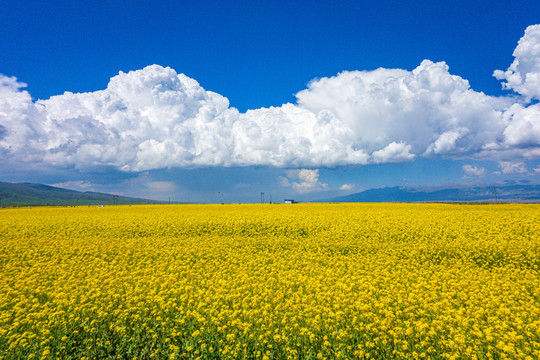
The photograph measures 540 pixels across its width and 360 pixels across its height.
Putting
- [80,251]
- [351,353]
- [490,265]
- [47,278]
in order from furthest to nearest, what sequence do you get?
[80,251], [490,265], [47,278], [351,353]

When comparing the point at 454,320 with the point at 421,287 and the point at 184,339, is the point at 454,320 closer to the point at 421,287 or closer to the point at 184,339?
the point at 421,287

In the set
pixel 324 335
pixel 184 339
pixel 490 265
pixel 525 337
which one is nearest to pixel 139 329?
pixel 184 339

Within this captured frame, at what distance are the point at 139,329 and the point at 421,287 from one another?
8.90 m

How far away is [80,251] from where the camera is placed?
17.2 m

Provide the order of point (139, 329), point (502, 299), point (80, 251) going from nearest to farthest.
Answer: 1. point (139, 329)
2. point (502, 299)
3. point (80, 251)

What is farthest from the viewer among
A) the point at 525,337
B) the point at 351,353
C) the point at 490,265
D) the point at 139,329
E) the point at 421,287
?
the point at 490,265

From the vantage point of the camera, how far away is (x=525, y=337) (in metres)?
7.28

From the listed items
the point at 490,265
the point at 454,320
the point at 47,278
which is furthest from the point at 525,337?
the point at 47,278

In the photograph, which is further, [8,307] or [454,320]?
[8,307]

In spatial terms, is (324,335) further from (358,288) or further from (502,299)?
(502,299)

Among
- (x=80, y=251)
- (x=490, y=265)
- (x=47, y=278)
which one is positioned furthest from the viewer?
(x=80, y=251)

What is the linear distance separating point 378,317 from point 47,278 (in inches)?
499

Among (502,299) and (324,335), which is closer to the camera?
(324,335)

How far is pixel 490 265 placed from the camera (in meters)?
14.8
